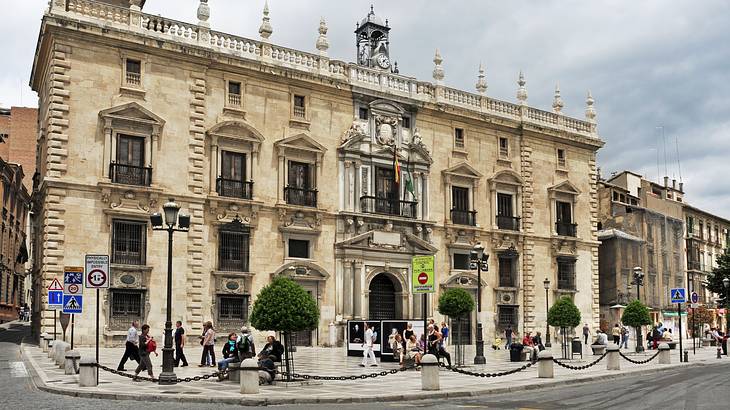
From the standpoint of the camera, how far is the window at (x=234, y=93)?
35250mm

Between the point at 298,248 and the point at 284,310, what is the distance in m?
15.8

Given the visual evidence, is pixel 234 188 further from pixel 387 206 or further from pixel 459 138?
pixel 459 138

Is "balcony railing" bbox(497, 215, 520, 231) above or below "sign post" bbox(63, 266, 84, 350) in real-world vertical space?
above

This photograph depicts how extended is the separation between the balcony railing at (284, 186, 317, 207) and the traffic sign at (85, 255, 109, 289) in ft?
53.8

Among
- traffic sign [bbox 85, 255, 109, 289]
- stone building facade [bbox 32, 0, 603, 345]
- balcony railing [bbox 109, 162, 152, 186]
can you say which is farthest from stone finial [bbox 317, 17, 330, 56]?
traffic sign [bbox 85, 255, 109, 289]

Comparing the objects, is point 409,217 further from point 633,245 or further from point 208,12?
point 633,245

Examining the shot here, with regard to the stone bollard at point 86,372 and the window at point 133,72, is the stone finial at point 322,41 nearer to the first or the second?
the window at point 133,72

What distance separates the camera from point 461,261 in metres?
42.3

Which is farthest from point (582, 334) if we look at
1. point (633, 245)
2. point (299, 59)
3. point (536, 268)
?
point (299, 59)

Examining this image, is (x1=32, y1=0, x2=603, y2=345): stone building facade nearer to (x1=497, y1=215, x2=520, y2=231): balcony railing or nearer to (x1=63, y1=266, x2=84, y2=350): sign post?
(x1=497, y1=215, x2=520, y2=231): balcony railing

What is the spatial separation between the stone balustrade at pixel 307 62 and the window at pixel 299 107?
1334 mm

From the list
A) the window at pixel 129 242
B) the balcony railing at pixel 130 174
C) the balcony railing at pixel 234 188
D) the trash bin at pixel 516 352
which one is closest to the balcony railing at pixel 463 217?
the balcony railing at pixel 234 188

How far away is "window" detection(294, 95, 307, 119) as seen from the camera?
122 ft

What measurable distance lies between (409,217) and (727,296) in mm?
22140
